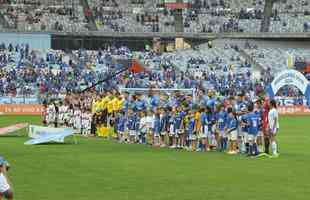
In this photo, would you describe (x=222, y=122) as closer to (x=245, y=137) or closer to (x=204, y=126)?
(x=204, y=126)

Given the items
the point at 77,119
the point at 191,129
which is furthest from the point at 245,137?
the point at 77,119

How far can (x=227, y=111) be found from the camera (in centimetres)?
2916

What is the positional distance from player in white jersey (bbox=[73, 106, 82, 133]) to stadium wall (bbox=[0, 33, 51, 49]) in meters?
34.9

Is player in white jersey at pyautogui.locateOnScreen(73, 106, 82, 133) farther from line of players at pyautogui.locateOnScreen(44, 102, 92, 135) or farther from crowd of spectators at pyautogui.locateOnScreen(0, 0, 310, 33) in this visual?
crowd of spectators at pyautogui.locateOnScreen(0, 0, 310, 33)

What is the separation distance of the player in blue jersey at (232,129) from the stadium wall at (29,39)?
47963 mm

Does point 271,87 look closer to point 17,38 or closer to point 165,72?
point 165,72

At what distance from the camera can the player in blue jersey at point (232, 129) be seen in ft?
94.2

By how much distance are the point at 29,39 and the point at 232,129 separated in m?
48.9

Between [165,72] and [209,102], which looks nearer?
[209,102]

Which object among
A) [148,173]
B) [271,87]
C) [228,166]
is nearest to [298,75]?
[271,87]

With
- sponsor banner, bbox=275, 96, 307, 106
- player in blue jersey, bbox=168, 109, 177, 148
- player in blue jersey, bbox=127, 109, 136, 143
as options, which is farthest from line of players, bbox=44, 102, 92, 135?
sponsor banner, bbox=275, 96, 307, 106

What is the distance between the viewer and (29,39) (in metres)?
75.6

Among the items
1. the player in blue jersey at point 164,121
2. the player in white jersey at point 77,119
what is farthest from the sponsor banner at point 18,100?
the player in blue jersey at point 164,121

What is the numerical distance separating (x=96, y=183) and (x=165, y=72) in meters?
52.1
